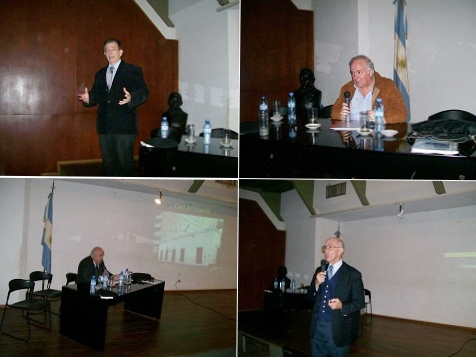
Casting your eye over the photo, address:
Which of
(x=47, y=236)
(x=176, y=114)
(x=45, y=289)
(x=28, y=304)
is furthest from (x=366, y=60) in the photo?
(x=28, y=304)

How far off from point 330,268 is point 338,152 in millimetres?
788

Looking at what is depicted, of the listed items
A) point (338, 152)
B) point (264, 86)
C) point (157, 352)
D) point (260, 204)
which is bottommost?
point (157, 352)

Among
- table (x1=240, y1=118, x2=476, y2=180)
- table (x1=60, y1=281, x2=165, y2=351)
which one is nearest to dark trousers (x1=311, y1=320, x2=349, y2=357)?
table (x1=240, y1=118, x2=476, y2=180)

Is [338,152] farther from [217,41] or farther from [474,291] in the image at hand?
[474,291]

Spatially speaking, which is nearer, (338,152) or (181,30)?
(338,152)

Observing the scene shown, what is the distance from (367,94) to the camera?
3312 millimetres

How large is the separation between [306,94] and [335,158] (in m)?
0.59

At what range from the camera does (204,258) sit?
3.33 meters

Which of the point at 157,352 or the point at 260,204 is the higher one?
the point at 260,204

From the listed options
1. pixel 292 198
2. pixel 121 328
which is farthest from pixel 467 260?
pixel 121 328

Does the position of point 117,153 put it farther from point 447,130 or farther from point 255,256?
point 447,130

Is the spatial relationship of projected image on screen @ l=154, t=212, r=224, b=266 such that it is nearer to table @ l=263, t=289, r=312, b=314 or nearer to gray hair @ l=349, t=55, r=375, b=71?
table @ l=263, t=289, r=312, b=314

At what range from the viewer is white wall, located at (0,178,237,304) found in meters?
3.08

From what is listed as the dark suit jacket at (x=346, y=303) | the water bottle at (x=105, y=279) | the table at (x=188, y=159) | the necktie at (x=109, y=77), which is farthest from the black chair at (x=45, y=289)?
the dark suit jacket at (x=346, y=303)
